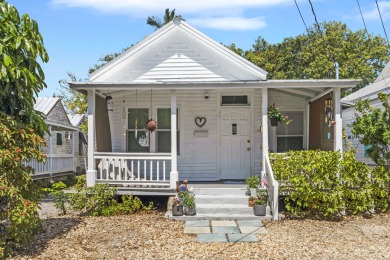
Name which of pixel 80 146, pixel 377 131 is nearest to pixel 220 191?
pixel 377 131

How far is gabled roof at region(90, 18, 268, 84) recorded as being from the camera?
1065 cm

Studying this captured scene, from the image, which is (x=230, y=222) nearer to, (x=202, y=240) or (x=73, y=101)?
(x=202, y=240)

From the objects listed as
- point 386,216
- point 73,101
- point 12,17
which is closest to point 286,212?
point 386,216

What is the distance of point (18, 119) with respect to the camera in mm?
6160

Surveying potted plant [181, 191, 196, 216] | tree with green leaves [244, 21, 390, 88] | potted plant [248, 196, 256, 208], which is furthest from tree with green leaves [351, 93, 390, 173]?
tree with green leaves [244, 21, 390, 88]

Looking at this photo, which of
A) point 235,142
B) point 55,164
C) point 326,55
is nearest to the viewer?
point 235,142

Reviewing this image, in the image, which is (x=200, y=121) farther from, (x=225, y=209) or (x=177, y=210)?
(x=177, y=210)

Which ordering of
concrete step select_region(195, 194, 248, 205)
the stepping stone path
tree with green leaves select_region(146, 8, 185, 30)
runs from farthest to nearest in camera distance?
tree with green leaves select_region(146, 8, 185, 30), concrete step select_region(195, 194, 248, 205), the stepping stone path

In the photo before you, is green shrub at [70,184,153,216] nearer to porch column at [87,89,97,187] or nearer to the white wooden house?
porch column at [87,89,97,187]

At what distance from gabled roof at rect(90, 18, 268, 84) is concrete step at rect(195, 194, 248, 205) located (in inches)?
138

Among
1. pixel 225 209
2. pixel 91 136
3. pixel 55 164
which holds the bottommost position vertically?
pixel 225 209

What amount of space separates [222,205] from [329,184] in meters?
2.41

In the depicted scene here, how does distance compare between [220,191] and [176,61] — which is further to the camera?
[176,61]

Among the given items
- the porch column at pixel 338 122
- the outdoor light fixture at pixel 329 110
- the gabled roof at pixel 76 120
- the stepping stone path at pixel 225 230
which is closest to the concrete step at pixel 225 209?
the stepping stone path at pixel 225 230
